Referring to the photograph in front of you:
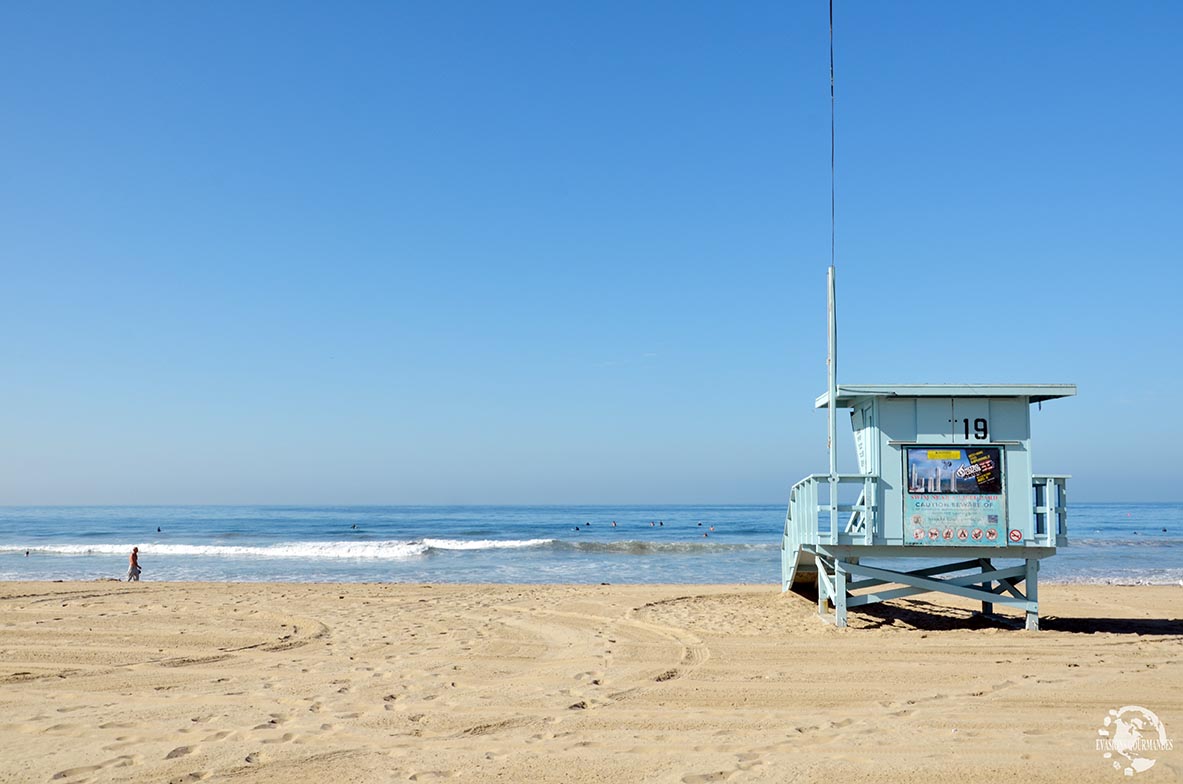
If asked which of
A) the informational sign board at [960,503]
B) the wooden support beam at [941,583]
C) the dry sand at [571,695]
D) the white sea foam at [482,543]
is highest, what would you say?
the informational sign board at [960,503]

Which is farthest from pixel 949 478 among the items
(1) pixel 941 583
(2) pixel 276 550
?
(2) pixel 276 550

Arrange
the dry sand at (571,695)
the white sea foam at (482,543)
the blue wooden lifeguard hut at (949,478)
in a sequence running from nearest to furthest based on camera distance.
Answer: the dry sand at (571,695) < the blue wooden lifeguard hut at (949,478) < the white sea foam at (482,543)

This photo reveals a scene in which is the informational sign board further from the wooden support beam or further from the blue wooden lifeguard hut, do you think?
the wooden support beam

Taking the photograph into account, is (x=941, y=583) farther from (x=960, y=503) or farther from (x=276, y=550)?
(x=276, y=550)

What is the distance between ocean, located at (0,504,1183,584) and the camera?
27469mm

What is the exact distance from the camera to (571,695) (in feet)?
27.1

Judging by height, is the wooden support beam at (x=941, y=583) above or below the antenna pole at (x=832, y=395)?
below

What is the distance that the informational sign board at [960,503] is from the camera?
12164 millimetres

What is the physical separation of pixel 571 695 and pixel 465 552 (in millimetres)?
32573

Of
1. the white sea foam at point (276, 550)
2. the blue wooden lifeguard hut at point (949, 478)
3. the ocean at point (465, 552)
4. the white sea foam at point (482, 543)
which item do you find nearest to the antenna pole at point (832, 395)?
the blue wooden lifeguard hut at point (949, 478)

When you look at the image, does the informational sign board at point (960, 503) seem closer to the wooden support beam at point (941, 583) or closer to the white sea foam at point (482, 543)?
the wooden support beam at point (941, 583)

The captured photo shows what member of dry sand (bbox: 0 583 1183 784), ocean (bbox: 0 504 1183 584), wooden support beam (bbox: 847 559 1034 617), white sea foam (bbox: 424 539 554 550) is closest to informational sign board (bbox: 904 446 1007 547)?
wooden support beam (bbox: 847 559 1034 617)

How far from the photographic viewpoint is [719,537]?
52.9 meters

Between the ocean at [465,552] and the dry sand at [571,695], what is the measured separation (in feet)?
40.0
